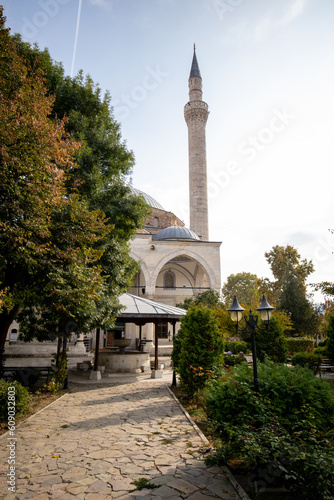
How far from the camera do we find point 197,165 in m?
30.1

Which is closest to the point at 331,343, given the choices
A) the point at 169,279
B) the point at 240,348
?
the point at 240,348

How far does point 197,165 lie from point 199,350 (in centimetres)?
2504

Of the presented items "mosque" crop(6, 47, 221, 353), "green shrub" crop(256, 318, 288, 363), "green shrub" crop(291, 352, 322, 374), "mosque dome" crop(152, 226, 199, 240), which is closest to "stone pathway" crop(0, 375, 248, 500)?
"green shrub" crop(256, 318, 288, 363)

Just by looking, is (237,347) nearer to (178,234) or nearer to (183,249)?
(183,249)

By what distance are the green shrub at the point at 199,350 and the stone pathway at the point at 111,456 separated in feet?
2.50

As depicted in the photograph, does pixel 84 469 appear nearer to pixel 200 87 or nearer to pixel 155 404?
pixel 155 404

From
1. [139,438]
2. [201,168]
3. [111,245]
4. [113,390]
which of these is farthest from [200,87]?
[139,438]

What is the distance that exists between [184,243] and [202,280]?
7.81 m

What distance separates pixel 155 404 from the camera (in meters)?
7.48

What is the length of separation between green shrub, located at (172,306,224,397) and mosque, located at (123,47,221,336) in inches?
638

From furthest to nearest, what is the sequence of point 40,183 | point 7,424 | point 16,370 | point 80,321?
point 16,370 < point 80,321 < point 7,424 < point 40,183

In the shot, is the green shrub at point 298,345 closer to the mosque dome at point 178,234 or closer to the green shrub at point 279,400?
the mosque dome at point 178,234

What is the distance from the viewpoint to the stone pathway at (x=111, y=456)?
10.6ft

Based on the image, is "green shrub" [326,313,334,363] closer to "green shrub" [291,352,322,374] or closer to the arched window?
"green shrub" [291,352,322,374]
